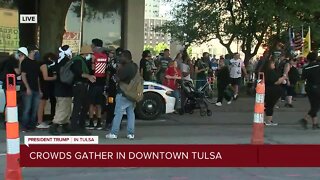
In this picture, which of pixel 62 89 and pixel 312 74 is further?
pixel 312 74

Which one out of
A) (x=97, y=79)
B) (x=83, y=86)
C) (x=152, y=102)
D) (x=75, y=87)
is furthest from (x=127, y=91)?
(x=152, y=102)

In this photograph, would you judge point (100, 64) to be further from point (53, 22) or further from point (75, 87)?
point (53, 22)

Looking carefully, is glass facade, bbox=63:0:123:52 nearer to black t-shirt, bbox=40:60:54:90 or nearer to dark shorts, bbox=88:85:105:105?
black t-shirt, bbox=40:60:54:90

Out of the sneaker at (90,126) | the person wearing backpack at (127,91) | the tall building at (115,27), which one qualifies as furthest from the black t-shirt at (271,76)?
the tall building at (115,27)

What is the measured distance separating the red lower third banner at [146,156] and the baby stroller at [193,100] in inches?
304

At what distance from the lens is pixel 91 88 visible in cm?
1124

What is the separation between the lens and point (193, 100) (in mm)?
14547

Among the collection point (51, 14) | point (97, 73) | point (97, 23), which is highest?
point (51, 14)

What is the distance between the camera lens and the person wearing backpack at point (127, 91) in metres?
10.1

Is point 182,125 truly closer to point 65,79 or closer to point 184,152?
point 65,79

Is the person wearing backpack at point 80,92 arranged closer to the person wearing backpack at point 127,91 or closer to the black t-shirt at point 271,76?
the person wearing backpack at point 127,91

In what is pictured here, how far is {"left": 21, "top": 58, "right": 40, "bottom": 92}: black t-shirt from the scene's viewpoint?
1097 cm

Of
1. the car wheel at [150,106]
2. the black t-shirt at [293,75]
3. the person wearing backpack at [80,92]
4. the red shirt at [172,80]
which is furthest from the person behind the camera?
the black t-shirt at [293,75]

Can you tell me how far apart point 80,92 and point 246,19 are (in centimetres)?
1445
